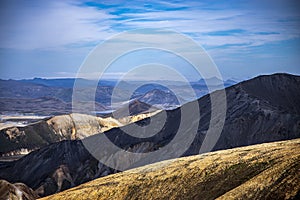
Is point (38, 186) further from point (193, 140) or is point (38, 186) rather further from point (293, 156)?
point (293, 156)

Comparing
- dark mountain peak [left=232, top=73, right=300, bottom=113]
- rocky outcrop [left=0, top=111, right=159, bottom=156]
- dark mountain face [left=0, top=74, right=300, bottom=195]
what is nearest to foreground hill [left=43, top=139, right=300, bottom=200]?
dark mountain face [left=0, top=74, right=300, bottom=195]

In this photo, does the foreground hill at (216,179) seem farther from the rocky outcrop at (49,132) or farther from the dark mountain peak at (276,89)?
the rocky outcrop at (49,132)

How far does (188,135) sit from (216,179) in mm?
41024

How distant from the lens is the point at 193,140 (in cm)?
7725

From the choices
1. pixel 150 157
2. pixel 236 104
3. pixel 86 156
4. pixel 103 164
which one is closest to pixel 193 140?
pixel 150 157

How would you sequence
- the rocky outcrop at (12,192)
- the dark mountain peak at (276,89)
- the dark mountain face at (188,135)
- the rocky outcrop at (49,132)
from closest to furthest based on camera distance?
1. the rocky outcrop at (12,192)
2. the dark mountain face at (188,135)
3. the dark mountain peak at (276,89)
4. the rocky outcrop at (49,132)

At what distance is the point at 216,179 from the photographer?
39250 millimetres

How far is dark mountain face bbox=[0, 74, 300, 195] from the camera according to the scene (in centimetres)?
7538

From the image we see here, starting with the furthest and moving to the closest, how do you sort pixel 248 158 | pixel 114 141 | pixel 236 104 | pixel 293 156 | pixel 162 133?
1. pixel 114 141
2. pixel 162 133
3. pixel 236 104
4. pixel 248 158
5. pixel 293 156

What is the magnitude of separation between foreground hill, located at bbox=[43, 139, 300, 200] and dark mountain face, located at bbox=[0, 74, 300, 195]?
29327mm

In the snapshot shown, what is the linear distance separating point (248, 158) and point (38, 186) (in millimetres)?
58657

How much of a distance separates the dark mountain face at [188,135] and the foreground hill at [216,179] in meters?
29.3

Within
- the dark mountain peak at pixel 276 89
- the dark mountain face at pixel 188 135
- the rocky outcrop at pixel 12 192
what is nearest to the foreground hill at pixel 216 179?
the rocky outcrop at pixel 12 192

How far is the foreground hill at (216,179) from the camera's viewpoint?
32.1 meters
